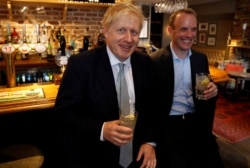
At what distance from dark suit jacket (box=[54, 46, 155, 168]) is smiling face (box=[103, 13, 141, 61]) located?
0.32 feet

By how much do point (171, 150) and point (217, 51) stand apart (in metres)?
6.38

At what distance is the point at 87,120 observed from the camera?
3.82 feet

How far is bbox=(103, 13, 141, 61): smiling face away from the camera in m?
1.17

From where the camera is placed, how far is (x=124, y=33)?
1192 millimetres

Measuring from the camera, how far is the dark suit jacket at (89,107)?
118 cm

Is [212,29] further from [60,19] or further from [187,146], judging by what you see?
[187,146]

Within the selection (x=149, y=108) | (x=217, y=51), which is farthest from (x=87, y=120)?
(x=217, y=51)

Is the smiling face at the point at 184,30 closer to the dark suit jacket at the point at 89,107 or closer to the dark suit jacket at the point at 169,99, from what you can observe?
the dark suit jacket at the point at 169,99

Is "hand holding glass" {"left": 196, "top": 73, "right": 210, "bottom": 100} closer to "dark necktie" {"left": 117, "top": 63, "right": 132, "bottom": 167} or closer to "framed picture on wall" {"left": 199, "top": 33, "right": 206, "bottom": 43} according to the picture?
"dark necktie" {"left": 117, "top": 63, "right": 132, "bottom": 167}

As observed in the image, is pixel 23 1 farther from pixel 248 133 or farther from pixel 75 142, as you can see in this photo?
pixel 248 133

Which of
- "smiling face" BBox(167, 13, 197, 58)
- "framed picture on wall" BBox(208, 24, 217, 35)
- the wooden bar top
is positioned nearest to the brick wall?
the wooden bar top

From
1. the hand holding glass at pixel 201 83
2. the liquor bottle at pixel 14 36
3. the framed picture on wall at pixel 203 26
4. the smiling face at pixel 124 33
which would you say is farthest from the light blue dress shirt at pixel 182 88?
the framed picture on wall at pixel 203 26

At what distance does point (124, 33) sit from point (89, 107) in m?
0.44

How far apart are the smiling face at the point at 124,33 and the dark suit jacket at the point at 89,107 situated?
10cm
